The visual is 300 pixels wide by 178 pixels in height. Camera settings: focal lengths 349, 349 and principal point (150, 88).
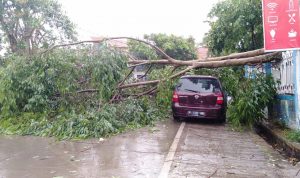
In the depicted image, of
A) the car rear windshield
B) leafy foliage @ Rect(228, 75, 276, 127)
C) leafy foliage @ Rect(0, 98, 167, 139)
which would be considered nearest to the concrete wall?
leafy foliage @ Rect(228, 75, 276, 127)

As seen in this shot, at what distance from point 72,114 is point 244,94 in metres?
5.34

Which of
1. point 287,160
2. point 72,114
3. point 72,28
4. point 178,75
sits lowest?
point 287,160

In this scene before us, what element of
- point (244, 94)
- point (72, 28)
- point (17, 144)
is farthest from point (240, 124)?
point (72, 28)

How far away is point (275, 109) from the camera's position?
36.9 feet

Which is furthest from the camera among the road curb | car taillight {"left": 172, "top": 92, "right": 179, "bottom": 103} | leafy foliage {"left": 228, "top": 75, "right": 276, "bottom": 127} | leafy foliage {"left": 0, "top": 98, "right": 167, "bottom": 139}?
car taillight {"left": 172, "top": 92, "right": 179, "bottom": 103}

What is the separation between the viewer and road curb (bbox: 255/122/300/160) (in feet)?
24.7

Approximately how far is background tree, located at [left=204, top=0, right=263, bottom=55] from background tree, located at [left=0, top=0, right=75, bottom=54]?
730cm

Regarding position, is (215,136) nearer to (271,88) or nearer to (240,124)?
(240,124)

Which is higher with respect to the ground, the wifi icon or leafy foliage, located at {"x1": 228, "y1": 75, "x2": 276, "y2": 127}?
the wifi icon

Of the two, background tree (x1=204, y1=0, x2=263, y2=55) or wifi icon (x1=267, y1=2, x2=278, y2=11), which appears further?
background tree (x1=204, y1=0, x2=263, y2=55)

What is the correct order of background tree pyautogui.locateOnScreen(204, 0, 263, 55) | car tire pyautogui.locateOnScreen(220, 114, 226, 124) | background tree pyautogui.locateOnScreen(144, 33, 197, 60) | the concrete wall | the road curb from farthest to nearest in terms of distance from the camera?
background tree pyautogui.locateOnScreen(144, 33, 197, 60) → background tree pyautogui.locateOnScreen(204, 0, 263, 55) → car tire pyautogui.locateOnScreen(220, 114, 226, 124) → the concrete wall → the road curb

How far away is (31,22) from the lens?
17047mm

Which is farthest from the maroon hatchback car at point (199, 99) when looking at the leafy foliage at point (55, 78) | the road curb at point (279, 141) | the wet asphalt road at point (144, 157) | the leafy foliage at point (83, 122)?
the leafy foliage at point (55, 78)

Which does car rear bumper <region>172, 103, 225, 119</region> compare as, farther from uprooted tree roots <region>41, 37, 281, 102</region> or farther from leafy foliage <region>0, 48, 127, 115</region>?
leafy foliage <region>0, 48, 127, 115</region>
